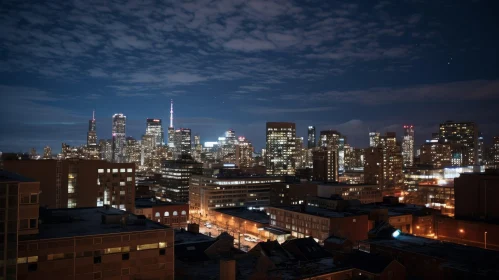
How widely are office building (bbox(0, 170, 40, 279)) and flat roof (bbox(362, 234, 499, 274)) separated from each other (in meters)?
40.9

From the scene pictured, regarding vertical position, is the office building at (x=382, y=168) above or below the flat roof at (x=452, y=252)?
above

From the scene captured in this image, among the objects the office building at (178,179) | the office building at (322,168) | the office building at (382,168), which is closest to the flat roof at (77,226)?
the office building at (178,179)

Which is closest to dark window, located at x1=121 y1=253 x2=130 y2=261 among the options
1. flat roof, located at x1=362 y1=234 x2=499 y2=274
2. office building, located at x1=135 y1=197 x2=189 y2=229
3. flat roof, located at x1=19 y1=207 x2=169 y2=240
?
flat roof, located at x1=19 y1=207 x2=169 y2=240

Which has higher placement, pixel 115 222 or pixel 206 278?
pixel 115 222

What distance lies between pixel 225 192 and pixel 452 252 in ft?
309

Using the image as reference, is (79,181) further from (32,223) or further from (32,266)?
(32,266)

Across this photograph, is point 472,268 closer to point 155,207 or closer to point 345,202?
point 345,202

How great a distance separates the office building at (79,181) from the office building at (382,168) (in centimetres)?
11619

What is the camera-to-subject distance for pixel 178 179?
6762 inches

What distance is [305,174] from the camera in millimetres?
189625

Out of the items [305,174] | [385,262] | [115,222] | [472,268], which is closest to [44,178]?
[115,222]

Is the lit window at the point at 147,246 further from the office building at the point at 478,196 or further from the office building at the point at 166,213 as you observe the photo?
the office building at the point at 478,196

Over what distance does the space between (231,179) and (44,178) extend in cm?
7671

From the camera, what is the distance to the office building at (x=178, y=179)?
169500 mm
